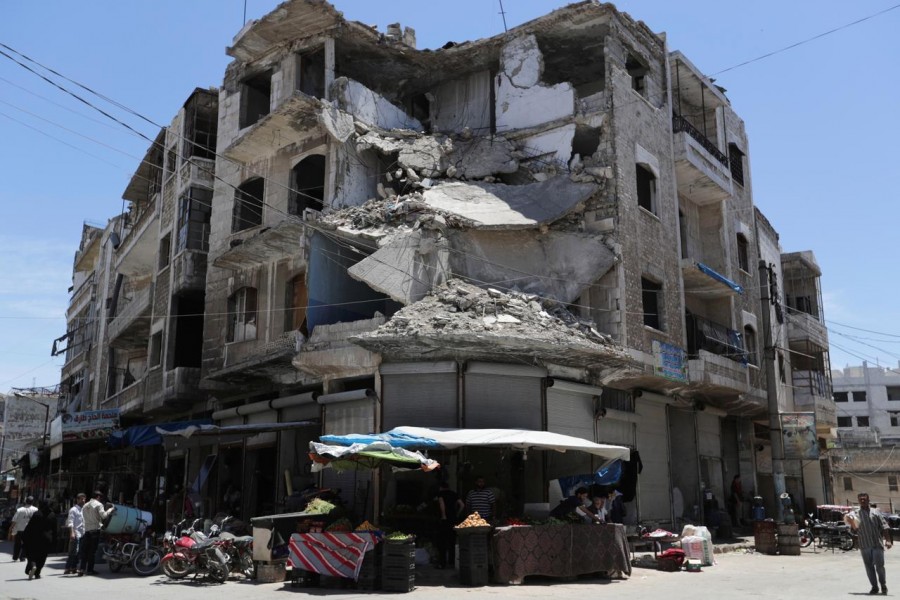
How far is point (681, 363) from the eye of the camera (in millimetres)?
21203

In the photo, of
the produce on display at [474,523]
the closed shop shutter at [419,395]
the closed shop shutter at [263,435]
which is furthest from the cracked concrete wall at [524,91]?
A: the produce on display at [474,523]

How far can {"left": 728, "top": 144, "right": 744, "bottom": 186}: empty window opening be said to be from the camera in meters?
28.2

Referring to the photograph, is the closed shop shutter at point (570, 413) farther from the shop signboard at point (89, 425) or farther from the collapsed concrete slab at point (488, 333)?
the shop signboard at point (89, 425)

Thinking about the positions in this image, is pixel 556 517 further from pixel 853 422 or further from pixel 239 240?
pixel 853 422

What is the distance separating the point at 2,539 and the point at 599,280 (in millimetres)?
24061

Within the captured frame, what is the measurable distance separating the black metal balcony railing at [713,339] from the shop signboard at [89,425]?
698 inches

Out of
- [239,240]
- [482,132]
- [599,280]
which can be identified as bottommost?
[599,280]

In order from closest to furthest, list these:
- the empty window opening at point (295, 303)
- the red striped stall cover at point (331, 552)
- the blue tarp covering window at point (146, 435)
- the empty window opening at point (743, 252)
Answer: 1. the red striped stall cover at point (331, 552)
2. the empty window opening at point (295, 303)
3. the blue tarp covering window at point (146, 435)
4. the empty window opening at point (743, 252)

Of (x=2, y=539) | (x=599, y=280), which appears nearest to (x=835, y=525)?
(x=599, y=280)

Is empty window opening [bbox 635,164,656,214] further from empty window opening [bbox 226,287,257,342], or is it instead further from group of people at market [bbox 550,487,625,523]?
empty window opening [bbox 226,287,257,342]

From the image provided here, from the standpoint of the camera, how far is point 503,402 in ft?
57.2

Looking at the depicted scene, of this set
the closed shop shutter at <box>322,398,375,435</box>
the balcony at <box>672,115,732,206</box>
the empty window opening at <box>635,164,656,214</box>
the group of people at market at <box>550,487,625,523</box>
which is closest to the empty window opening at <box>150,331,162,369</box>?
the closed shop shutter at <box>322,398,375,435</box>

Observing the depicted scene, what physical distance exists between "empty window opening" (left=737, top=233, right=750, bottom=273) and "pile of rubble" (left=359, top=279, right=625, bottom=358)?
10.9 m

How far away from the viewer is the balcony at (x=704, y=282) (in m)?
22.5
